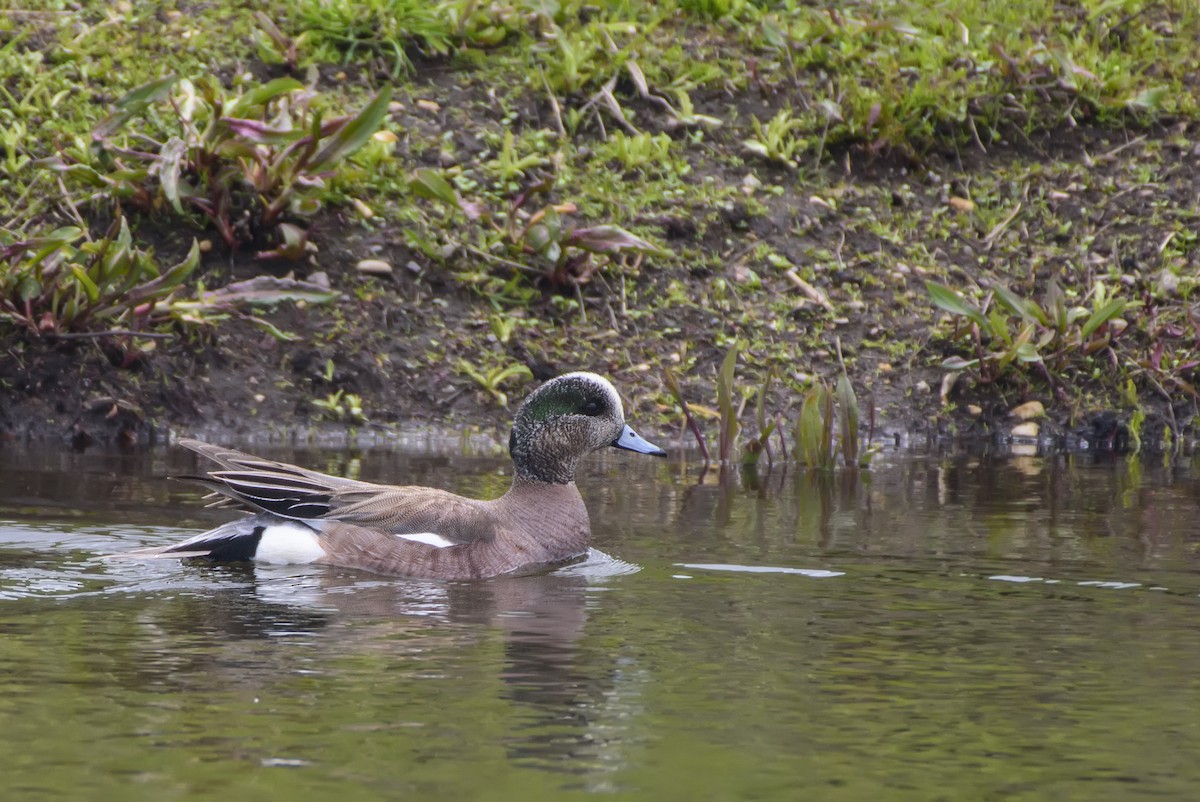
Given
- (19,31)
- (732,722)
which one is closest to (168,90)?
(19,31)

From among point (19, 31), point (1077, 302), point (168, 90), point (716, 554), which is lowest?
point (716, 554)

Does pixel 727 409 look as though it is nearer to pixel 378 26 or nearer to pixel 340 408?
pixel 340 408

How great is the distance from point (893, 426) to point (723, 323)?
1.20m

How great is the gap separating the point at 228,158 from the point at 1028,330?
4.46 m

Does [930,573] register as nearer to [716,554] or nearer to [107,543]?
[716,554]

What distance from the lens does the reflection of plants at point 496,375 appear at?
9.45m

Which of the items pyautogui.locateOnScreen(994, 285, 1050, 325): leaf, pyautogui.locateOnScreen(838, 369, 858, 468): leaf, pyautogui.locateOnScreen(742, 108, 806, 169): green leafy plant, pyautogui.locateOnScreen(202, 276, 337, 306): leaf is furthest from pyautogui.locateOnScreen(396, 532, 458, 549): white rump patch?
pyautogui.locateOnScreen(742, 108, 806, 169): green leafy plant

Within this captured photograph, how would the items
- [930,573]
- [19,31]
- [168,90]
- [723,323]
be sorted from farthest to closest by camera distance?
[19,31], [723,323], [168,90], [930,573]

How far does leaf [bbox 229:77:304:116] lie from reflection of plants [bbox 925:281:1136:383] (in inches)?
142

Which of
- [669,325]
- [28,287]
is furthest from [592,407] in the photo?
[28,287]

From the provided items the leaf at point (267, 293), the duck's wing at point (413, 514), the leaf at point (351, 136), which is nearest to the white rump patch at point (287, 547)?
the duck's wing at point (413, 514)

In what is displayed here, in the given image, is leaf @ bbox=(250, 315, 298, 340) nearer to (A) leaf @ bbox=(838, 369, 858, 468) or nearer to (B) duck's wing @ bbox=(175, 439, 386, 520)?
(A) leaf @ bbox=(838, 369, 858, 468)

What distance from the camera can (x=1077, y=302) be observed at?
10.3 meters

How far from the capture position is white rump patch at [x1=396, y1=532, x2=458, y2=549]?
6152 mm
